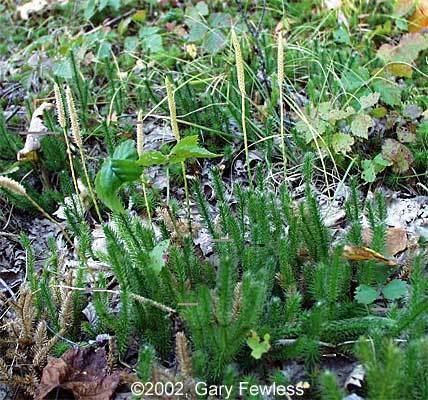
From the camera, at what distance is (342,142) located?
9.22 feet

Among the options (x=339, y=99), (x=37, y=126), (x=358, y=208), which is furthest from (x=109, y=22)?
(x=358, y=208)

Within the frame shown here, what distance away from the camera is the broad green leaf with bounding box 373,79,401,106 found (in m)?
3.05

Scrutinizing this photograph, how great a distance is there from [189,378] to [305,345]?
1.18 feet

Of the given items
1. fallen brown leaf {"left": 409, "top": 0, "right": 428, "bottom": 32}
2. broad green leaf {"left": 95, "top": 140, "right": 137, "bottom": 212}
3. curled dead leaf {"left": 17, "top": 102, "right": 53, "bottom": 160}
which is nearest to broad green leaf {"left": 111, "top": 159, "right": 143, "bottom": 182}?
broad green leaf {"left": 95, "top": 140, "right": 137, "bottom": 212}

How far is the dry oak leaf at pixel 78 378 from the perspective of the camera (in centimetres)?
195

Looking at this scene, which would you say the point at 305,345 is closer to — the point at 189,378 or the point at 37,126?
the point at 189,378

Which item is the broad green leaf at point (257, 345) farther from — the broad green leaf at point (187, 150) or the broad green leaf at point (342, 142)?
the broad green leaf at point (342, 142)

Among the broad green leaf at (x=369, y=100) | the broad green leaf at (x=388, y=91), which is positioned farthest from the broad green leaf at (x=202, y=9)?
the broad green leaf at (x=369, y=100)

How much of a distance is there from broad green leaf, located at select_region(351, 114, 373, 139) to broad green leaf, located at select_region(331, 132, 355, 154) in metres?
0.04

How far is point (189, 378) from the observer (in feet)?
5.82

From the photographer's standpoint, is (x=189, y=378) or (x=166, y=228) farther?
(x=166, y=228)

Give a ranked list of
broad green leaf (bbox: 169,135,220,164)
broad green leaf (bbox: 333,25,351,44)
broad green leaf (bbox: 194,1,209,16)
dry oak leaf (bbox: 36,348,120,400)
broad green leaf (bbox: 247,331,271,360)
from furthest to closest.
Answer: broad green leaf (bbox: 194,1,209,16) < broad green leaf (bbox: 333,25,351,44) < broad green leaf (bbox: 169,135,220,164) < dry oak leaf (bbox: 36,348,120,400) < broad green leaf (bbox: 247,331,271,360)

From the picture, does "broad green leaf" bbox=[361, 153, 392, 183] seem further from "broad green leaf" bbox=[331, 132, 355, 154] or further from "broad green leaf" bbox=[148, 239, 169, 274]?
"broad green leaf" bbox=[148, 239, 169, 274]

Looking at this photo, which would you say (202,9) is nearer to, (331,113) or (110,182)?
(331,113)
